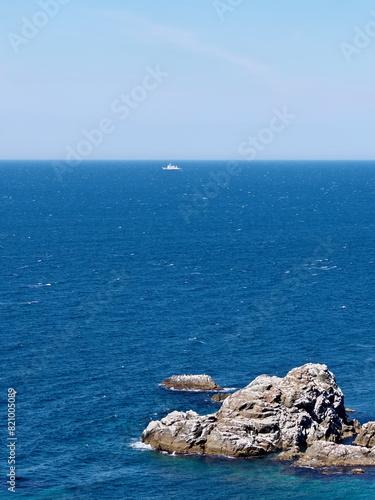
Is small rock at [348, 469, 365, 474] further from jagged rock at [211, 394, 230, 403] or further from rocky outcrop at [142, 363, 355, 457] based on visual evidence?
jagged rock at [211, 394, 230, 403]

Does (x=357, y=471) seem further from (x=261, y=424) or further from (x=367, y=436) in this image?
(x=261, y=424)

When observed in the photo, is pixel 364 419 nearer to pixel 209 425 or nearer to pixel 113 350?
pixel 209 425

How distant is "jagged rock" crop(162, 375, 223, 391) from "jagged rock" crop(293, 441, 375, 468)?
2663 centimetres

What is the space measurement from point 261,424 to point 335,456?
10251 mm

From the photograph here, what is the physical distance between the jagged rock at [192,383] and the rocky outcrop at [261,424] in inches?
598

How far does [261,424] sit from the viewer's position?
333 ft

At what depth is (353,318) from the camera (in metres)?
159

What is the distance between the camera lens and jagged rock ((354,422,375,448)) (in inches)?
3949

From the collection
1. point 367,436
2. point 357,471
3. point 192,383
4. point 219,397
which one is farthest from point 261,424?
point 192,383

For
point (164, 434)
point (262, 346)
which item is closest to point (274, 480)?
point (164, 434)

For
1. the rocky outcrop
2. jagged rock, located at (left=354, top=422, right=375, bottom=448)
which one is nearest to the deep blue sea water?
the rocky outcrop

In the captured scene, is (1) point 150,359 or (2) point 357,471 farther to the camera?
(1) point 150,359

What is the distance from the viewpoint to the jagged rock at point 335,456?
95.6 metres

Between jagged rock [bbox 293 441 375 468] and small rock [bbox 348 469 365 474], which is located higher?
jagged rock [bbox 293 441 375 468]
